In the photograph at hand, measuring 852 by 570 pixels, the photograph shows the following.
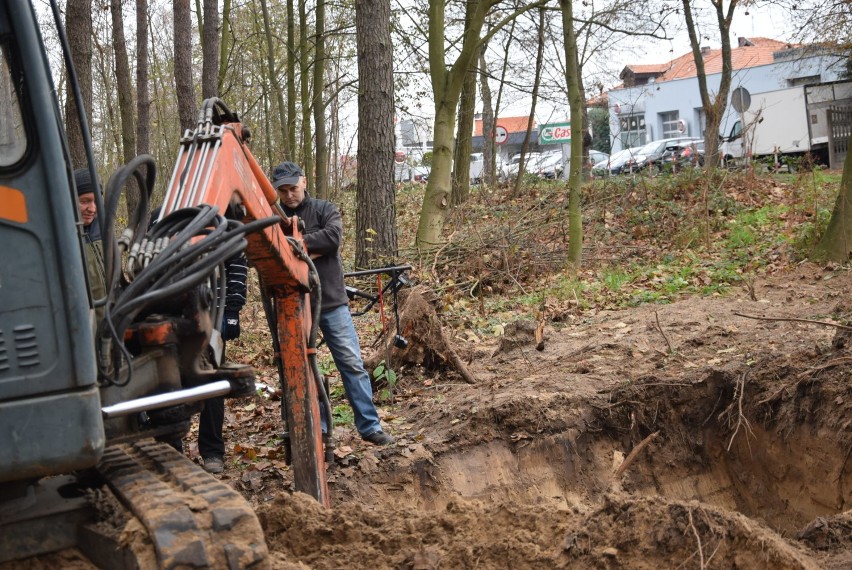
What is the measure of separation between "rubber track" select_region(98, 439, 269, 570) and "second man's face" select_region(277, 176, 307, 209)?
3.39 m

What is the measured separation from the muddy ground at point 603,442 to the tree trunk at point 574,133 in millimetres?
4005

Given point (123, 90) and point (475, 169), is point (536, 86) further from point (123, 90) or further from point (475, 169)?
Result: point (475, 169)

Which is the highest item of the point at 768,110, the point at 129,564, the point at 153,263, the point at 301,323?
the point at 768,110

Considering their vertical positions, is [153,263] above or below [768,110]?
below

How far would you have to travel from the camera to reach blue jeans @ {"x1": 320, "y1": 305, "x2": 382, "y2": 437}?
6598 millimetres

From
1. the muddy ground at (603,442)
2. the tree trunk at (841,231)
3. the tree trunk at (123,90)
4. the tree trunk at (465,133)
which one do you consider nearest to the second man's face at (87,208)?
the muddy ground at (603,442)

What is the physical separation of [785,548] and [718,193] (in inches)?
507

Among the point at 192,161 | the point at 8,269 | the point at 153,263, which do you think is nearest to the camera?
the point at 8,269

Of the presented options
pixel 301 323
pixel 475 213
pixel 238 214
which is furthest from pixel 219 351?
pixel 475 213

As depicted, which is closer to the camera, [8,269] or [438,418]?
[8,269]

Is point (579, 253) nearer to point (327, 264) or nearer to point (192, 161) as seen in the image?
point (327, 264)

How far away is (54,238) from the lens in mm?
2760

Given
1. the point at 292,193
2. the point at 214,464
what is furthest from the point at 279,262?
the point at 214,464

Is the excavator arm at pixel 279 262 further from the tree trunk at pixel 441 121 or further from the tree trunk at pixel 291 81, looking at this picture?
the tree trunk at pixel 291 81
